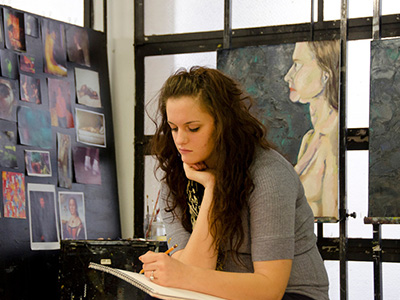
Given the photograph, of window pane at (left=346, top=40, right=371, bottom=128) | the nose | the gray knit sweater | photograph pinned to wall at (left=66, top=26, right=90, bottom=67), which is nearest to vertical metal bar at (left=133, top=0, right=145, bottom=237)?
photograph pinned to wall at (left=66, top=26, right=90, bottom=67)

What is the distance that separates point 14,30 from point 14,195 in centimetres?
94

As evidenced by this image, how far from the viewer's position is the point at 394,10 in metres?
3.42

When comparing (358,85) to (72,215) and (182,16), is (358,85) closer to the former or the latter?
(182,16)

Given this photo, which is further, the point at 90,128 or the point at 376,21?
the point at 90,128

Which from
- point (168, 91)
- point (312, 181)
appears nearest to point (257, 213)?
point (168, 91)

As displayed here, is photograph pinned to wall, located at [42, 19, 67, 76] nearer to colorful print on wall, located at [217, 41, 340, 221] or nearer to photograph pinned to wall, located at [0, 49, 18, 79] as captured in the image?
photograph pinned to wall, located at [0, 49, 18, 79]

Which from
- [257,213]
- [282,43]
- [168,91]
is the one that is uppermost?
[282,43]

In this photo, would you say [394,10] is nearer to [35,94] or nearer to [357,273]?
[357,273]

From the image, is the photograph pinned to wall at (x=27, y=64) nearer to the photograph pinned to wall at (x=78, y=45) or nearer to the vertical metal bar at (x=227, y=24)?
the photograph pinned to wall at (x=78, y=45)

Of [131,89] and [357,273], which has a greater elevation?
[131,89]

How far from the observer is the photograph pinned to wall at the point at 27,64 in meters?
3.43

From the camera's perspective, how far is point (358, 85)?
345 centimetres

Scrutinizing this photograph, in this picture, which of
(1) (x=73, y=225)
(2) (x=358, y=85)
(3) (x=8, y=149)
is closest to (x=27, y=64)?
(3) (x=8, y=149)

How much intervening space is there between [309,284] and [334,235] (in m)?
1.88
